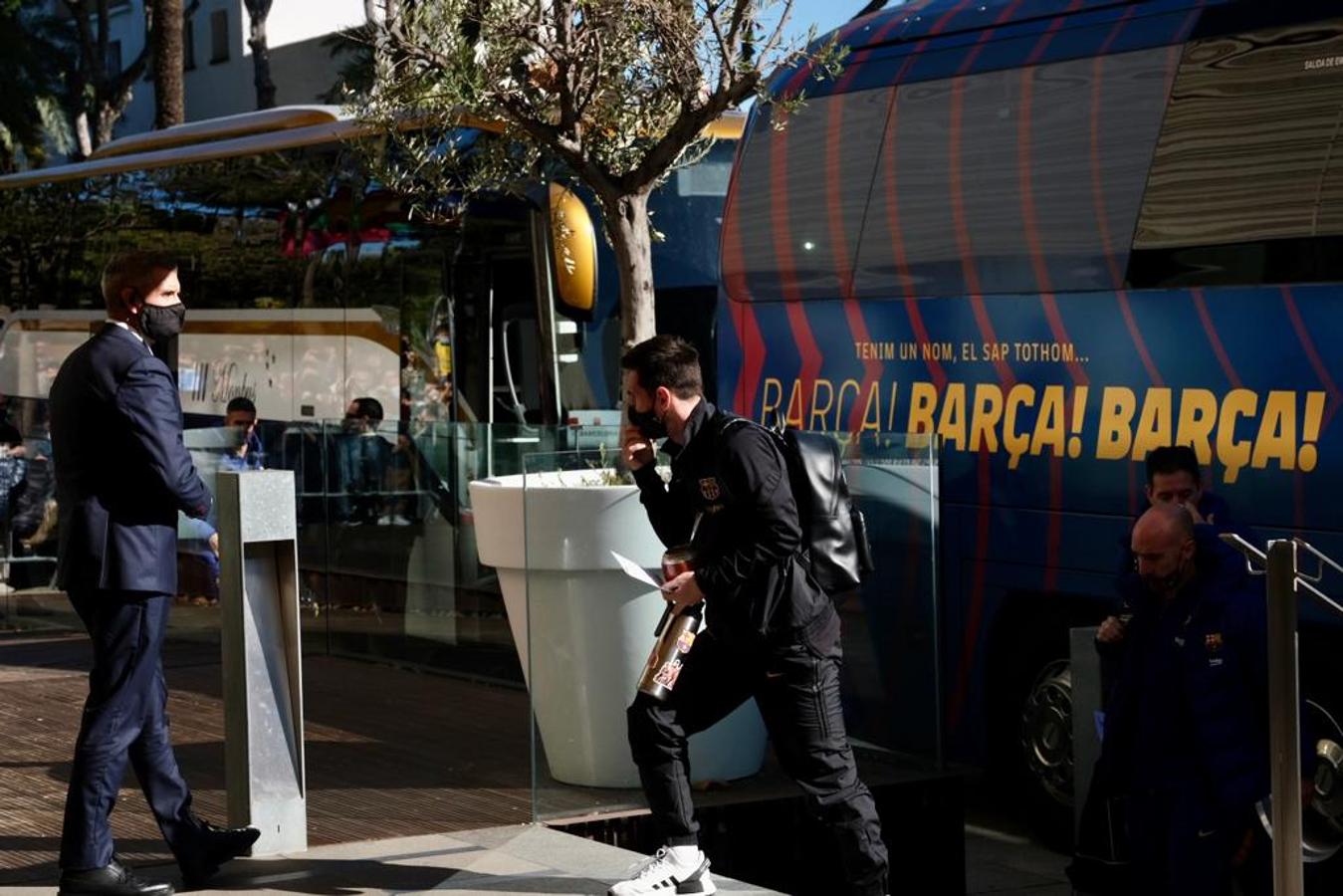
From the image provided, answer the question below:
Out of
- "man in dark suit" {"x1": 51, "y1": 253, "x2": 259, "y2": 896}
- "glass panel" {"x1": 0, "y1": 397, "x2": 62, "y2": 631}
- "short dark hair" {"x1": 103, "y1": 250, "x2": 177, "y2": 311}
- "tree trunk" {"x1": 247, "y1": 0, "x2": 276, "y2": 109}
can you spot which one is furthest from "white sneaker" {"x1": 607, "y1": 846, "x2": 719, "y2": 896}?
"tree trunk" {"x1": 247, "y1": 0, "x2": 276, "y2": 109}

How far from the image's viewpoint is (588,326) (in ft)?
53.4

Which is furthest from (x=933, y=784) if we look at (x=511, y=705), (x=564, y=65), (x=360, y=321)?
(x=360, y=321)

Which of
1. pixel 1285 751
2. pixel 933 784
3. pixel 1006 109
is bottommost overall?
pixel 933 784

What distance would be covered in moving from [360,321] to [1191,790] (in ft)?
39.7

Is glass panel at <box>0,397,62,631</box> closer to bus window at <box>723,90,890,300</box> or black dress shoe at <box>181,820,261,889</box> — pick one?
bus window at <box>723,90,890,300</box>

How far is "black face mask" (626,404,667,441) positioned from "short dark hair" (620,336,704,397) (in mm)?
80

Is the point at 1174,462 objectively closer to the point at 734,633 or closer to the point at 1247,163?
the point at 1247,163

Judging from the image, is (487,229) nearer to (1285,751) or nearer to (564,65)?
(564,65)

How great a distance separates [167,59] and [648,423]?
27371 millimetres

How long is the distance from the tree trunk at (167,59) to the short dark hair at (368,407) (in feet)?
52.3

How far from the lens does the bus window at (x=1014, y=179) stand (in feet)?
29.1

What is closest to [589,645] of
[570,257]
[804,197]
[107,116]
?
[804,197]

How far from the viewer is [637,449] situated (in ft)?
21.1

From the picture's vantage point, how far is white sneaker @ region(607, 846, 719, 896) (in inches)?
249
